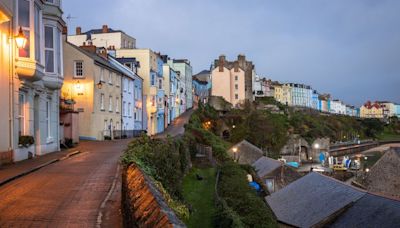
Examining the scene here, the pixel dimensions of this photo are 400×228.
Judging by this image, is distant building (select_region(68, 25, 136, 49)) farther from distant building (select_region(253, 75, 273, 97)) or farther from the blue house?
distant building (select_region(253, 75, 273, 97))

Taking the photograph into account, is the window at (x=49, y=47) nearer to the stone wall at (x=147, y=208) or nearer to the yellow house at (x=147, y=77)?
the stone wall at (x=147, y=208)

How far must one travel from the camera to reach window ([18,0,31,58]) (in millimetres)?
20513

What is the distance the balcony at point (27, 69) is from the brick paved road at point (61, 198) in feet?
14.4

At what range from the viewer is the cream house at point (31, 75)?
63.0ft

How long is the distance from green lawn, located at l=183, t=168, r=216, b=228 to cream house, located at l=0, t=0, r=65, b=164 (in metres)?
8.28

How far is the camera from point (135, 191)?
27.0 ft

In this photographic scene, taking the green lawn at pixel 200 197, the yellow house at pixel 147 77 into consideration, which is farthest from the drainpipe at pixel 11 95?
the yellow house at pixel 147 77

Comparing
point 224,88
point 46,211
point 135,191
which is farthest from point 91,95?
point 224,88

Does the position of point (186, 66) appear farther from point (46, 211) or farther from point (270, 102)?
point (46, 211)

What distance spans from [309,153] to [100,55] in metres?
56.1

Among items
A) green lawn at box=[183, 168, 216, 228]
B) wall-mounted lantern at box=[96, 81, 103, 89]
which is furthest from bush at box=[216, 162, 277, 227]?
wall-mounted lantern at box=[96, 81, 103, 89]

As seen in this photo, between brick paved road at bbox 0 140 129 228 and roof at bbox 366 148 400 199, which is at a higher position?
brick paved road at bbox 0 140 129 228

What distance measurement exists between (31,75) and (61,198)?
9.75 m

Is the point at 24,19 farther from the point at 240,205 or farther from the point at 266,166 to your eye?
the point at 266,166
